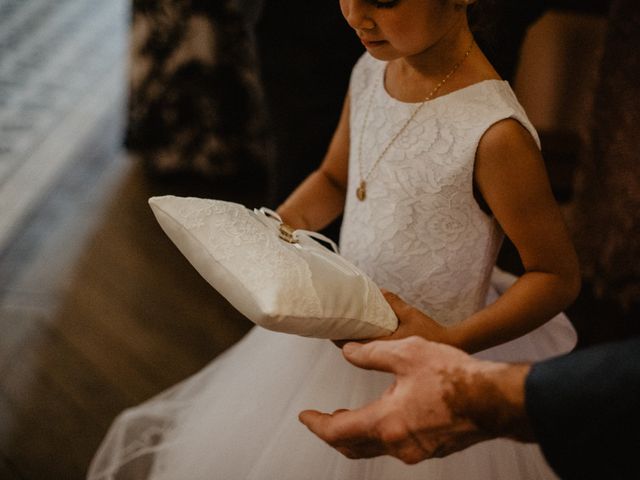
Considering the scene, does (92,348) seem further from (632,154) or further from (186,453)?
(632,154)

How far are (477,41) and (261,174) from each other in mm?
1389

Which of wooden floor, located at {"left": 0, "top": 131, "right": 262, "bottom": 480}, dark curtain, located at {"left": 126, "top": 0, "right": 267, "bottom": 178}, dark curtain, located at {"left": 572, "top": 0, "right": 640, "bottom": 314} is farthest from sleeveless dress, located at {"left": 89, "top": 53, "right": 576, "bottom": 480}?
dark curtain, located at {"left": 126, "top": 0, "right": 267, "bottom": 178}

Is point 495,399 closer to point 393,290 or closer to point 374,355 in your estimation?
point 374,355

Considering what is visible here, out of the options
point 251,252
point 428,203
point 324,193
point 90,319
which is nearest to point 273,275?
point 251,252

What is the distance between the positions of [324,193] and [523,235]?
0.39 m

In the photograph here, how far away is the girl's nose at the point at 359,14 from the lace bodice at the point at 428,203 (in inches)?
6.1

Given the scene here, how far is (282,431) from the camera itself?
1.00 metres

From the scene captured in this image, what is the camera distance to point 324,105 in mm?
1553

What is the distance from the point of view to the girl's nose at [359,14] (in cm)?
82

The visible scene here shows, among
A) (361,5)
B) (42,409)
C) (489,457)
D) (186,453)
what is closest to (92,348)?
(42,409)

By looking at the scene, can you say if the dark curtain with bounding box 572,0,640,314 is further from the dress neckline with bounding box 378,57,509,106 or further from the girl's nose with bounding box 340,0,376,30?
the girl's nose with bounding box 340,0,376,30

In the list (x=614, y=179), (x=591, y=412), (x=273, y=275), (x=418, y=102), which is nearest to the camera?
(x=591, y=412)

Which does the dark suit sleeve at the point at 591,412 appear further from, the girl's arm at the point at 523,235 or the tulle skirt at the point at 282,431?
the tulle skirt at the point at 282,431

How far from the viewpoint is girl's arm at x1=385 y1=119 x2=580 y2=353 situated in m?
0.85
